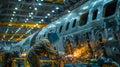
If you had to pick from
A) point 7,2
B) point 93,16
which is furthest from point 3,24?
point 93,16

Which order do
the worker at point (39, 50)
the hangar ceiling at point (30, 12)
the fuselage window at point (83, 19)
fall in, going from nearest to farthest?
the worker at point (39, 50)
the fuselage window at point (83, 19)
the hangar ceiling at point (30, 12)

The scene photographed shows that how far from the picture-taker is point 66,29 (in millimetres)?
11016

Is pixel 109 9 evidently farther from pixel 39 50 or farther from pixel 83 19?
pixel 39 50

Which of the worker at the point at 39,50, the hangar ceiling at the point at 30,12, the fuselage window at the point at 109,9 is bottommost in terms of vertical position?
the worker at the point at 39,50

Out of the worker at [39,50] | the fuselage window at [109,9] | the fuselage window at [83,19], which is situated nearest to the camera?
the worker at [39,50]

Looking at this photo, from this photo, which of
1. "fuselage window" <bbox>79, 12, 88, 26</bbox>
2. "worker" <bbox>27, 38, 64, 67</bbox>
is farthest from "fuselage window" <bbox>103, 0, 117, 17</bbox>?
"worker" <bbox>27, 38, 64, 67</bbox>

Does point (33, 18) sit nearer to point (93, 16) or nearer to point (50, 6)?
point (50, 6)

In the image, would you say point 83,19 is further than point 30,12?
No

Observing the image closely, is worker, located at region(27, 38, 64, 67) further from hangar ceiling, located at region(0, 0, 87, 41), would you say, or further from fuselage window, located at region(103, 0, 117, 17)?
hangar ceiling, located at region(0, 0, 87, 41)

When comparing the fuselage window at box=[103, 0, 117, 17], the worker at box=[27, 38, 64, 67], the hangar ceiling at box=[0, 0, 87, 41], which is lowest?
the worker at box=[27, 38, 64, 67]

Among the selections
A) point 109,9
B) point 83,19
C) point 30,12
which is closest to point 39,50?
point 109,9

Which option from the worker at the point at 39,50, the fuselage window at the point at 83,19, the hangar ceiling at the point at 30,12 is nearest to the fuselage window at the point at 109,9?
the fuselage window at the point at 83,19

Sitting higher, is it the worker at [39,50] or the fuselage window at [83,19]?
the fuselage window at [83,19]

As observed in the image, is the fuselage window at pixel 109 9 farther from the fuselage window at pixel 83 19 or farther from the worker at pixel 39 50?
the worker at pixel 39 50
